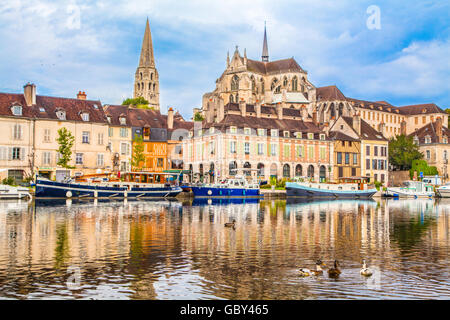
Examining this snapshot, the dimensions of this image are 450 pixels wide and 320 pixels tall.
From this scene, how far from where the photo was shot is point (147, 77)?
17038 centimetres

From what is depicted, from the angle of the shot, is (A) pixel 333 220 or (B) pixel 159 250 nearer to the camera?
(B) pixel 159 250

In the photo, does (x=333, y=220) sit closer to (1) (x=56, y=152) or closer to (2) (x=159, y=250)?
(2) (x=159, y=250)

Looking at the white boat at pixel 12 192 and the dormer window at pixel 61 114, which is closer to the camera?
the white boat at pixel 12 192

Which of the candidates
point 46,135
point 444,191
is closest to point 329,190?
point 444,191

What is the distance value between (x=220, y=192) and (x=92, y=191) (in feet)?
52.4

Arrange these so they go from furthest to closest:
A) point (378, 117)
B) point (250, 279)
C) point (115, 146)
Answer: point (378, 117)
point (115, 146)
point (250, 279)

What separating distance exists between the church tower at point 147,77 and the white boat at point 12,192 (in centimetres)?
11793

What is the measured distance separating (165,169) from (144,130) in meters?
7.19

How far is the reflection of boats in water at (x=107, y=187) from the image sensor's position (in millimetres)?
55219

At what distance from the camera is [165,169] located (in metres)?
82.1

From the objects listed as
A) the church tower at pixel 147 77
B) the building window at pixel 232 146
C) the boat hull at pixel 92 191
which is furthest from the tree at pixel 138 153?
the church tower at pixel 147 77

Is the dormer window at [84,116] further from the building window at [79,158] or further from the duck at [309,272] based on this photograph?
the duck at [309,272]

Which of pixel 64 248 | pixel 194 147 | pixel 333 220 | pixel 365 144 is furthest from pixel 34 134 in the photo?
pixel 365 144
